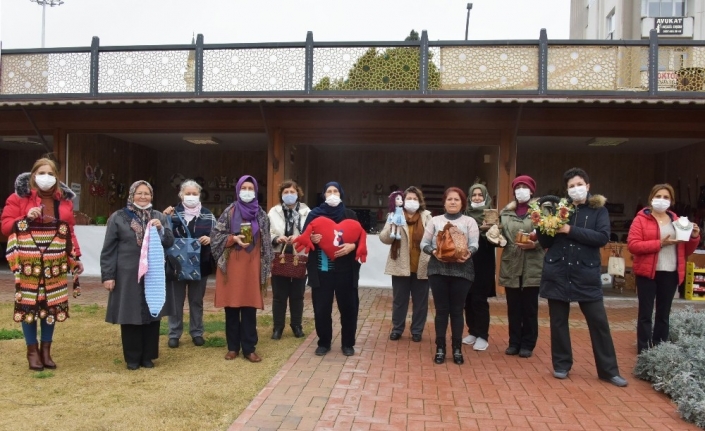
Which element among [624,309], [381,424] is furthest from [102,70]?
[624,309]

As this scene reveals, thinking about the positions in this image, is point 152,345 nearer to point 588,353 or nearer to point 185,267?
point 185,267

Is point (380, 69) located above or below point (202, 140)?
above

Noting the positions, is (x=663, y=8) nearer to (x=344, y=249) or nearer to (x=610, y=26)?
(x=610, y=26)

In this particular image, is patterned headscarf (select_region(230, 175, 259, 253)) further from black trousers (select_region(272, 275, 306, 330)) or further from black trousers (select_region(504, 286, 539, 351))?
black trousers (select_region(504, 286, 539, 351))

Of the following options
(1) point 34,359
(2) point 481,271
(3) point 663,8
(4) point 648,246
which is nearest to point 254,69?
(2) point 481,271

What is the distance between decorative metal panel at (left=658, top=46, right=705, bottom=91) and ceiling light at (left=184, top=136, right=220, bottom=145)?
349 inches

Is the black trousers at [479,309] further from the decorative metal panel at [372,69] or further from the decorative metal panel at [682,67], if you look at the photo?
the decorative metal panel at [682,67]

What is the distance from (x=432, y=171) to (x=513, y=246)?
30.5 ft

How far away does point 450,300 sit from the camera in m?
5.53

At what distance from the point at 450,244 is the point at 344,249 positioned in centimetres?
100

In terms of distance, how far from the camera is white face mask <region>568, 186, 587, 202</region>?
4973mm

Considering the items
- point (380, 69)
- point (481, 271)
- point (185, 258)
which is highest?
point (380, 69)

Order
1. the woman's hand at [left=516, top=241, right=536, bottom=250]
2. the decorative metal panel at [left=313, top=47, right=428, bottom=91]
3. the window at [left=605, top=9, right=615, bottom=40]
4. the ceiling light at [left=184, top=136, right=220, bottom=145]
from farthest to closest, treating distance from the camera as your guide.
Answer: the window at [left=605, top=9, right=615, bottom=40], the ceiling light at [left=184, top=136, right=220, bottom=145], the decorative metal panel at [left=313, top=47, right=428, bottom=91], the woman's hand at [left=516, top=241, right=536, bottom=250]

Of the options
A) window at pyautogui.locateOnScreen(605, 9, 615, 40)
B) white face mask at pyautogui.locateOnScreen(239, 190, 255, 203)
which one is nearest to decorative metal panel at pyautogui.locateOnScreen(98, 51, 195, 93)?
white face mask at pyautogui.locateOnScreen(239, 190, 255, 203)
